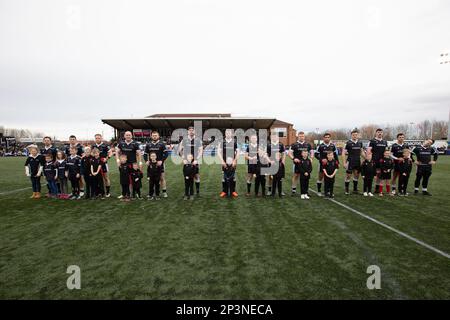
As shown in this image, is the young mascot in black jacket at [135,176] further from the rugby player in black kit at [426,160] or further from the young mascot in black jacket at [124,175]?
the rugby player in black kit at [426,160]

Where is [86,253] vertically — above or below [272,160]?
below

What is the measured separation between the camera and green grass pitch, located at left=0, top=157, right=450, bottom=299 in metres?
3.10

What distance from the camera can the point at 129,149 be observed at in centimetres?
810

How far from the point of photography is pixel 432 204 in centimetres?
737

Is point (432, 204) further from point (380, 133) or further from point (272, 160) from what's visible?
point (272, 160)

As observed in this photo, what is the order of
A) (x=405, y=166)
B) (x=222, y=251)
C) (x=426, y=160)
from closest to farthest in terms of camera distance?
(x=222, y=251) → (x=405, y=166) → (x=426, y=160)

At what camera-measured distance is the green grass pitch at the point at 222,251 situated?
10.2ft

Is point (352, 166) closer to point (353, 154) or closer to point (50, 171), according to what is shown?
point (353, 154)

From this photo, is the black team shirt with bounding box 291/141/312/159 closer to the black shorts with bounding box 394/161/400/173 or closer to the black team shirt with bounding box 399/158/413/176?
the black shorts with bounding box 394/161/400/173

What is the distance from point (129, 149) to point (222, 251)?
5.20 m

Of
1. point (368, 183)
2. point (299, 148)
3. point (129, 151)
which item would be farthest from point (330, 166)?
point (129, 151)

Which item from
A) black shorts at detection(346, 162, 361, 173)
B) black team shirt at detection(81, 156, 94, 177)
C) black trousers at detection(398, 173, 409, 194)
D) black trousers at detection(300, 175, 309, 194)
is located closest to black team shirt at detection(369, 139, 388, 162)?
black shorts at detection(346, 162, 361, 173)
